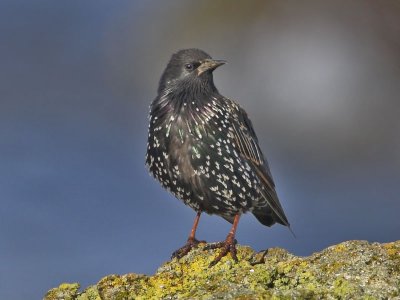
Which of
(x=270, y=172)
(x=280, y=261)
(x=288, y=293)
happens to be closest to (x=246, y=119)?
(x=270, y=172)

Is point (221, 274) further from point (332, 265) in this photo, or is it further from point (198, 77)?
point (198, 77)

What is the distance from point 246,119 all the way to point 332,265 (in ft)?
15.9

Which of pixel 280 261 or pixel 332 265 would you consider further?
pixel 280 261

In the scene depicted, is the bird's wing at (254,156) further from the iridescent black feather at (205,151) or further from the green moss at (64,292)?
the green moss at (64,292)

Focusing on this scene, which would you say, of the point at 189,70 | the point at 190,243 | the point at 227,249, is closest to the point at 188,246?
the point at 190,243

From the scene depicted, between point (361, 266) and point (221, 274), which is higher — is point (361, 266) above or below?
below

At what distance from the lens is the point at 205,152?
8.29 meters

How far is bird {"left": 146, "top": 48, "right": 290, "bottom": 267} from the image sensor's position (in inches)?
327

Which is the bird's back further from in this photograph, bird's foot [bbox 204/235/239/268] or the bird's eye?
bird's foot [bbox 204/235/239/268]

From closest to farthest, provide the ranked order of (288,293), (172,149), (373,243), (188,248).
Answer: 1. (288,293)
2. (373,243)
3. (188,248)
4. (172,149)

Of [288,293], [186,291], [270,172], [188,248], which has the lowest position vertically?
[288,293]

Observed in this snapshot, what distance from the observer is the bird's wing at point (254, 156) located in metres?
8.73

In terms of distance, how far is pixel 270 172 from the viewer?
9211 mm

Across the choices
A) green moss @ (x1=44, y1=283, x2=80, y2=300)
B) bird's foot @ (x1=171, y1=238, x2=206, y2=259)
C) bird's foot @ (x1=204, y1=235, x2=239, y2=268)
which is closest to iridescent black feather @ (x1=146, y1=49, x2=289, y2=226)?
bird's foot @ (x1=171, y1=238, x2=206, y2=259)
